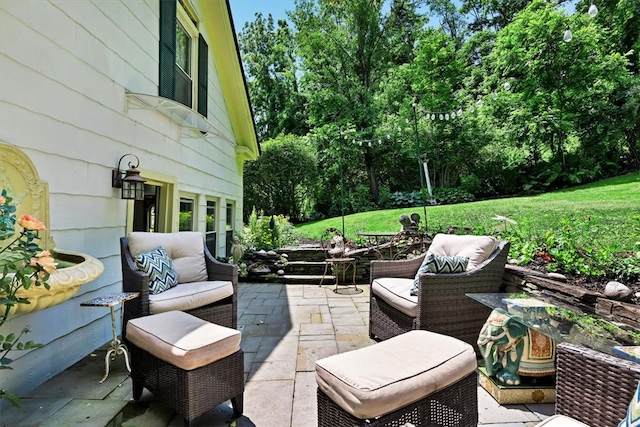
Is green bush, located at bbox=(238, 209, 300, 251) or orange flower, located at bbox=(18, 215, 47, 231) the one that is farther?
green bush, located at bbox=(238, 209, 300, 251)

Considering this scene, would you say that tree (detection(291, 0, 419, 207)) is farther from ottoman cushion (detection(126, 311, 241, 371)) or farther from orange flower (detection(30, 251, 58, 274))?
orange flower (detection(30, 251, 58, 274))

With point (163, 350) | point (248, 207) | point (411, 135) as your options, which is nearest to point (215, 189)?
point (163, 350)

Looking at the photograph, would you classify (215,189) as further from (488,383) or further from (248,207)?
(248,207)

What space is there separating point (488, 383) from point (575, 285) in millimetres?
1180

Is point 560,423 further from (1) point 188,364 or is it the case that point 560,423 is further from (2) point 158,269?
(2) point 158,269

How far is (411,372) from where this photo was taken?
4.90ft

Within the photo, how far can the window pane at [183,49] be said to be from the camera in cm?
482

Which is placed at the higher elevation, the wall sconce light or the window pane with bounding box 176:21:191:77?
the window pane with bounding box 176:21:191:77

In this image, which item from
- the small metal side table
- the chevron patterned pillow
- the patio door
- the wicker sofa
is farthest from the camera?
the patio door

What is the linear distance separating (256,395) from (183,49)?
16.1 ft

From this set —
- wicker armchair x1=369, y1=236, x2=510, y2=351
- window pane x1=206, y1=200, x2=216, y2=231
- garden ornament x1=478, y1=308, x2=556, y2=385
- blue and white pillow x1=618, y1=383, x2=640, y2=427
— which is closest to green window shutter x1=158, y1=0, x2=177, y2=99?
window pane x1=206, y1=200, x2=216, y2=231

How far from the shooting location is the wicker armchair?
262cm

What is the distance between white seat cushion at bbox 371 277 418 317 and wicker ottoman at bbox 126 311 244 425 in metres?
1.41

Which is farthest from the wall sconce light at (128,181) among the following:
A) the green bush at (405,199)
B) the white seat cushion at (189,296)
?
the green bush at (405,199)
